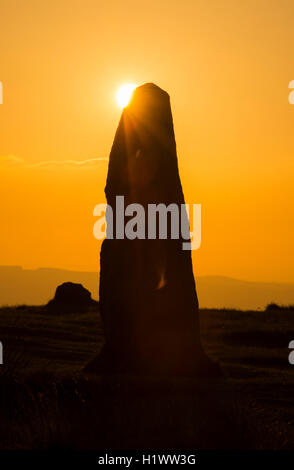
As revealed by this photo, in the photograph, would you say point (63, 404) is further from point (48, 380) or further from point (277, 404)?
point (277, 404)

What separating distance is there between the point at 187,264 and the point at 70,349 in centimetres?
549

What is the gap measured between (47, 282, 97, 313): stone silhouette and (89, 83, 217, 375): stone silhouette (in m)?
18.1

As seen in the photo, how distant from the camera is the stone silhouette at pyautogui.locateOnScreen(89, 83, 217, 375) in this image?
19328mm

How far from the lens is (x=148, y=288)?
19.3 m

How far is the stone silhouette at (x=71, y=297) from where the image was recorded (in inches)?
1500

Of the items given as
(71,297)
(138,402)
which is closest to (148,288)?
(138,402)

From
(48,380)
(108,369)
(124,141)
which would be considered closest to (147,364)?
(108,369)

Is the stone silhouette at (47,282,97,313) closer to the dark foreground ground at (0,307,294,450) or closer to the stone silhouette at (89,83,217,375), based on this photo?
the dark foreground ground at (0,307,294,450)

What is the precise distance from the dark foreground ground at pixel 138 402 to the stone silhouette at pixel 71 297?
11.7 metres

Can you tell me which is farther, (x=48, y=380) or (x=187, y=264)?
(x=187, y=264)

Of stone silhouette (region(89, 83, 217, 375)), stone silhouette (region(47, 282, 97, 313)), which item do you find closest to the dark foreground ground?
stone silhouette (region(89, 83, 217, 375))

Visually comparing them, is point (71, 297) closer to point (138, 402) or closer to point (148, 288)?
point (148, 288)

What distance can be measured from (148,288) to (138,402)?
6.22m
